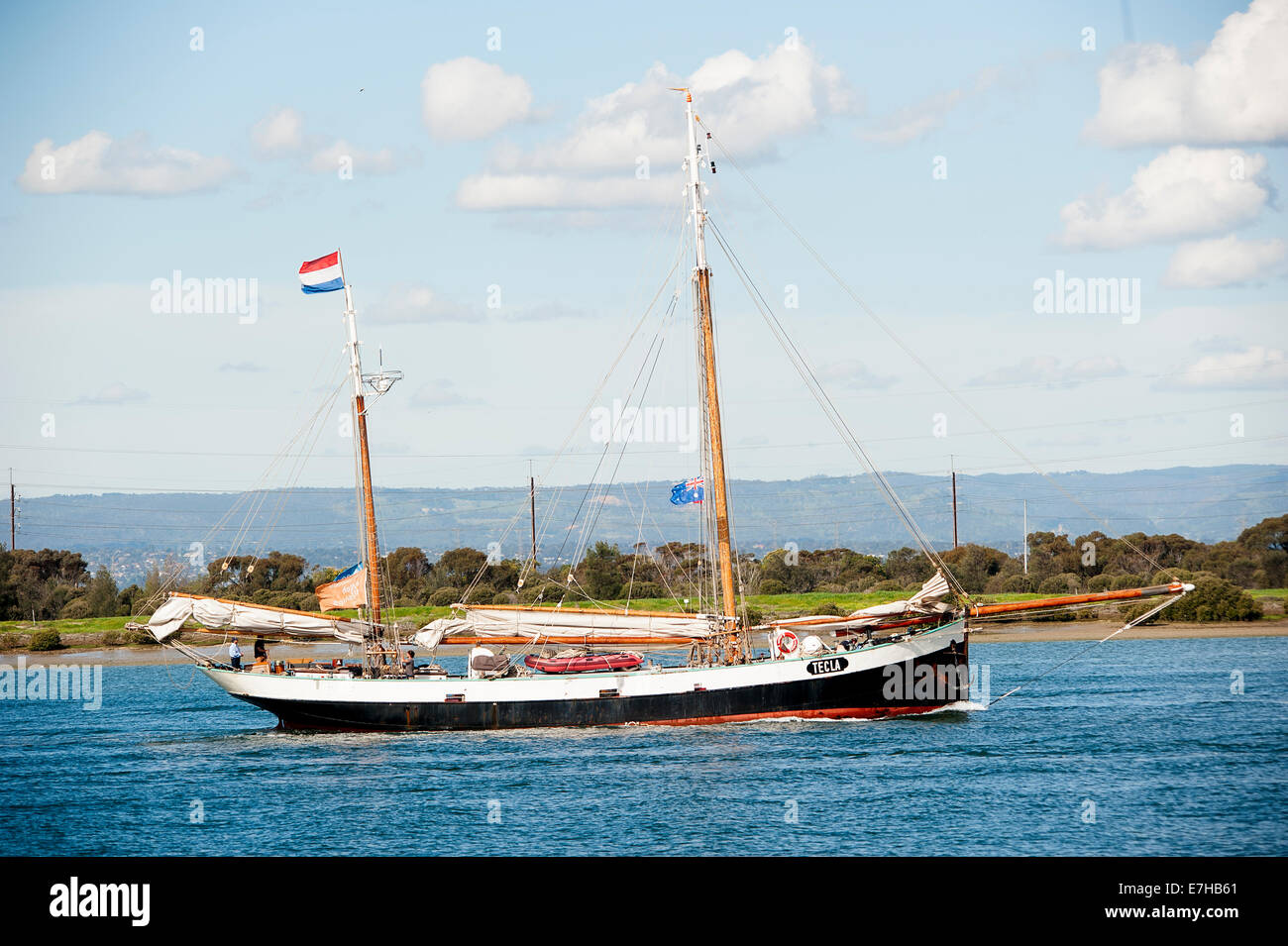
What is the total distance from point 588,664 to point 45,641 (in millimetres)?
54700

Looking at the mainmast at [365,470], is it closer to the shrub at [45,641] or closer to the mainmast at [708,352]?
the mainmast at [708,352]

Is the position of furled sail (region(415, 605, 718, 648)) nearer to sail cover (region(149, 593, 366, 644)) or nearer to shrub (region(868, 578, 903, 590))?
sail cover (region(149, 593, 366, 644))

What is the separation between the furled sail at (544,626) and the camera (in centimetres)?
5041

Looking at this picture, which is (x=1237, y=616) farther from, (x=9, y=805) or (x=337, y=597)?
(x=9, y=805)

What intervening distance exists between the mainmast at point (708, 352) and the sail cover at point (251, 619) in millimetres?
14047

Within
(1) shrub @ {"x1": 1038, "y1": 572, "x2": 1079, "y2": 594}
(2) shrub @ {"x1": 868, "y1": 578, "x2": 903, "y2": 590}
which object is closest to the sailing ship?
(1) shrub @ {"x1": 1038, "y1": 572, "x2": 1079, "y2": 594}

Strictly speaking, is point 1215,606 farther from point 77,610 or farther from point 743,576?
point 77,610

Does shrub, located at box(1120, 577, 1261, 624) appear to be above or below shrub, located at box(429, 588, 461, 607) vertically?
below

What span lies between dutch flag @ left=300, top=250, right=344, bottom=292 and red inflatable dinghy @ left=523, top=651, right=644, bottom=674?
626 inches

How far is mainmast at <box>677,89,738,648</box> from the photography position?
4941 centimetres

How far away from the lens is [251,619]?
52.6m

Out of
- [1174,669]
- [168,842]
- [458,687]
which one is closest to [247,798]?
[168,842]
